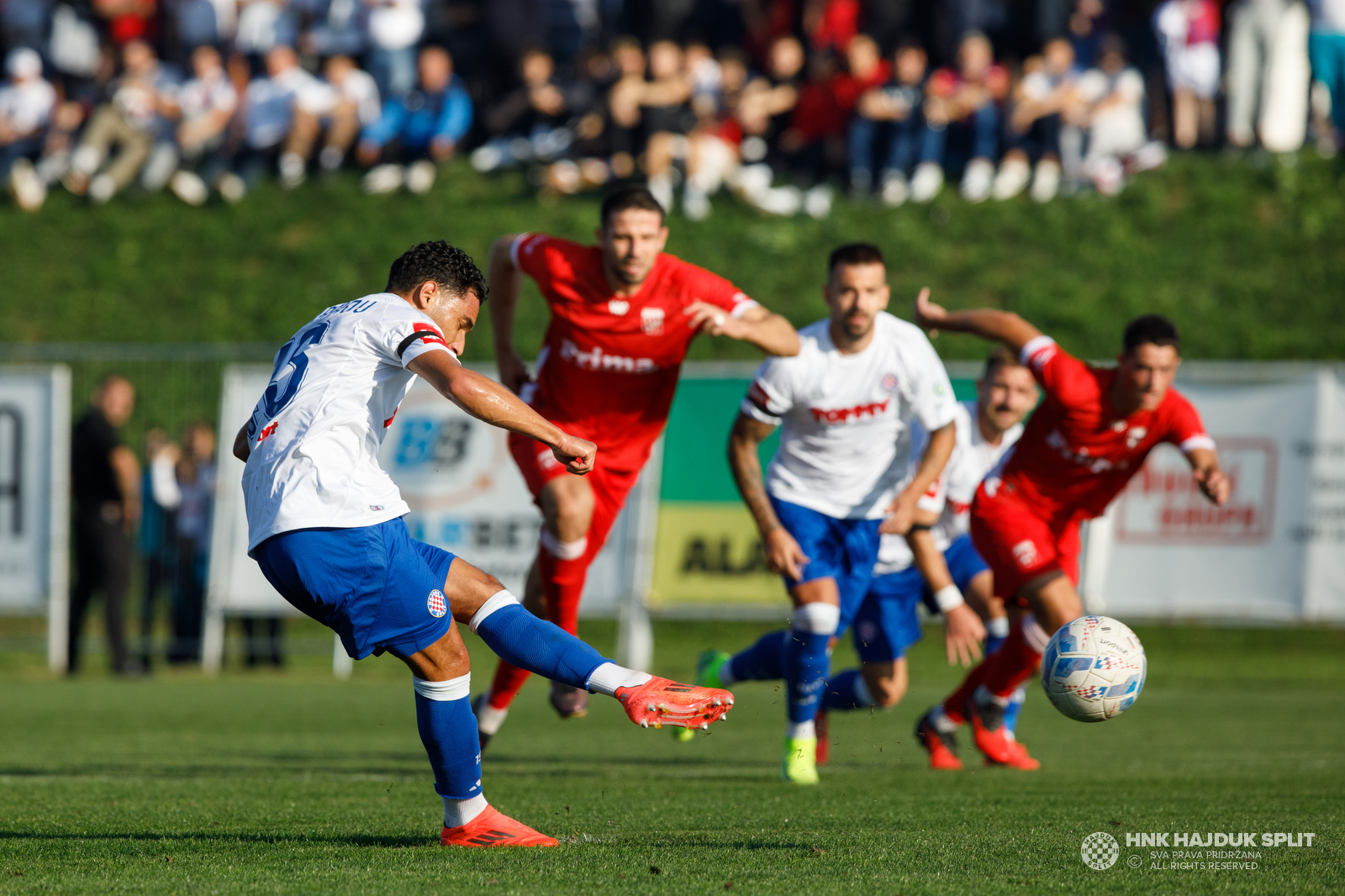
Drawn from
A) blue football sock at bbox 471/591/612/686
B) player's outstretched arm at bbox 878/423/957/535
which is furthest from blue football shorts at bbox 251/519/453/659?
player's outstretched arm at bbox 878/423/957/535

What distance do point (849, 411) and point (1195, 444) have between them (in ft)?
6.35

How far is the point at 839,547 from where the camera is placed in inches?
313

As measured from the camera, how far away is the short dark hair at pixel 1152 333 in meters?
7.69

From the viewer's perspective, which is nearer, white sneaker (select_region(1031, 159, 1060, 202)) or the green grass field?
the green grass field

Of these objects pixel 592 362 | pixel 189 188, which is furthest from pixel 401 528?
pixel 189 188

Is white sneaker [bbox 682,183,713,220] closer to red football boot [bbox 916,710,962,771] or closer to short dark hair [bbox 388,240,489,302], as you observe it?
red football boot [bbox 916,710,962,771]

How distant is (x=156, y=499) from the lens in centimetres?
1528

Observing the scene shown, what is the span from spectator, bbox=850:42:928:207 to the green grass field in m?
8.51

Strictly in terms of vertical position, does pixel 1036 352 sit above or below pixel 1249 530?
above

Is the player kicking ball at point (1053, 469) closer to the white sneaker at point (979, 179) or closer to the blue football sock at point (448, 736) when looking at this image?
the blue football sock at point (448, 736)

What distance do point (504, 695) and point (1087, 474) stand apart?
3547mm

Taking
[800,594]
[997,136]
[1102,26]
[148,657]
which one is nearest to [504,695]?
[800,594]

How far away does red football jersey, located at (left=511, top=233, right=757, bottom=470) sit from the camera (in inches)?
299

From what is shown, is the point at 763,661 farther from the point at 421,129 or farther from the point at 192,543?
the point at 421,129
